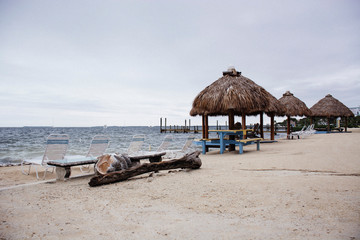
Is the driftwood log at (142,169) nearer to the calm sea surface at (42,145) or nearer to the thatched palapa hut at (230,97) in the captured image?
the calm sea surface at (42,145)

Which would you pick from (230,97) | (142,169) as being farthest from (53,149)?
(230,97)

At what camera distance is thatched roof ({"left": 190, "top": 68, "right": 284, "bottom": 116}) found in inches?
406

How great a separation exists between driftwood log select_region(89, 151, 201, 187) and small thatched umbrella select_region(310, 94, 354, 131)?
881 inches

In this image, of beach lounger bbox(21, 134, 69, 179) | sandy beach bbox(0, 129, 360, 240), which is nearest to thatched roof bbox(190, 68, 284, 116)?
sandy beach bbox(0, 129, 360, 240)

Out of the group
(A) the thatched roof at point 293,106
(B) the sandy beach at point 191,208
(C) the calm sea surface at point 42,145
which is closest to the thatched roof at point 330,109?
(A) the thatched roof at point 293,106

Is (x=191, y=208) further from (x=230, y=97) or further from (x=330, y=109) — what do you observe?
(x=330, y=109)

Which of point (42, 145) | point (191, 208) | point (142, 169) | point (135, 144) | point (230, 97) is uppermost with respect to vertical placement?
point (230, 97)

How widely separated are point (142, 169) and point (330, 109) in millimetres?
24699

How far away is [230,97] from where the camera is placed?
1032 cm

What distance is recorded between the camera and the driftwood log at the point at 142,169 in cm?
469

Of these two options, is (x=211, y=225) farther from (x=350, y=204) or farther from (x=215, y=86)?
(x=215, y=86)

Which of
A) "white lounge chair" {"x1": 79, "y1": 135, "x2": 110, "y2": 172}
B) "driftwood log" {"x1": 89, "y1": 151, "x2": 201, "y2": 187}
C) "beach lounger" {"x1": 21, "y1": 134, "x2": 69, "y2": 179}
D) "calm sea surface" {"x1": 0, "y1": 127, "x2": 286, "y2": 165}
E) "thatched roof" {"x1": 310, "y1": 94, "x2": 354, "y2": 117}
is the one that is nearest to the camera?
"driftwood log" {"x1": 89, "y1": 151, "x2": 201, "y2": 187}

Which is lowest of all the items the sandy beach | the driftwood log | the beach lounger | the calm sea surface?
the calm sea surface

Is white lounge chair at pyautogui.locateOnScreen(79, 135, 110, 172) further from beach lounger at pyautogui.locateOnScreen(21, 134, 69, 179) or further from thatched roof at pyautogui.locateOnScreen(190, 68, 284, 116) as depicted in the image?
thatched roof at pyautogui.locateOnScreen(190, 68, 284, 116)
